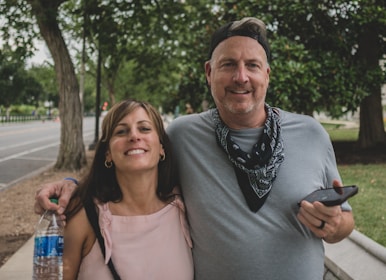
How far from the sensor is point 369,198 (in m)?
7.02

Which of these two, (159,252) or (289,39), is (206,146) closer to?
(159,252)

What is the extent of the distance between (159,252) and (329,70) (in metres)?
9.94

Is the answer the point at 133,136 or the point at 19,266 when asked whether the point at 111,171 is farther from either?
the point at 19,266

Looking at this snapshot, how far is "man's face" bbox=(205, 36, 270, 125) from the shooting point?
239 centimetres

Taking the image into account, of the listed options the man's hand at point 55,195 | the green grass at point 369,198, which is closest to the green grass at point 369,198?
the green grass at point 369,198

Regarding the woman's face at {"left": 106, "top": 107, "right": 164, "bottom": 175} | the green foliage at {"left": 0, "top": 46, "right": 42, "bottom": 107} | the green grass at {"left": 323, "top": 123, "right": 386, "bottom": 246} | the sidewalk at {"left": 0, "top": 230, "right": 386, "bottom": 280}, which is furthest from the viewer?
the green foliage at {"left": 0, "top": 46, "right": 42, "bottom": 107}

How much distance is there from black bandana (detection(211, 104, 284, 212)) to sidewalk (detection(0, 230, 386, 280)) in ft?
5.92

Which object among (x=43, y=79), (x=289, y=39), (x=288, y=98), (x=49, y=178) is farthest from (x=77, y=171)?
(x=43, y=79)

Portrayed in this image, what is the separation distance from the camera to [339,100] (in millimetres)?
11430

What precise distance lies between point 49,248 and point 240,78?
1.36 metres

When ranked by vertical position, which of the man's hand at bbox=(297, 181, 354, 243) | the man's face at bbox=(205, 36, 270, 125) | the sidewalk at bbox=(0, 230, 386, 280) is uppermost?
A: the man's face at bbox=(205, 36, 270, 125)

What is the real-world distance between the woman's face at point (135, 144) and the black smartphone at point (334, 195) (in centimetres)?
89

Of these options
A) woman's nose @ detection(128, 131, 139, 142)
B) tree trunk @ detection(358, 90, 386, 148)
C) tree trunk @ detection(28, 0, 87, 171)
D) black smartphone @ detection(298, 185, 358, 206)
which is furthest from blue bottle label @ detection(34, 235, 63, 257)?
tree trunk @ detection(358, 90, 386, 148)

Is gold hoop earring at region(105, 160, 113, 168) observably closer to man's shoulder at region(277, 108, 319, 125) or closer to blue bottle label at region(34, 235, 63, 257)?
blue bottle label at region(34, 235, 63, 257)
